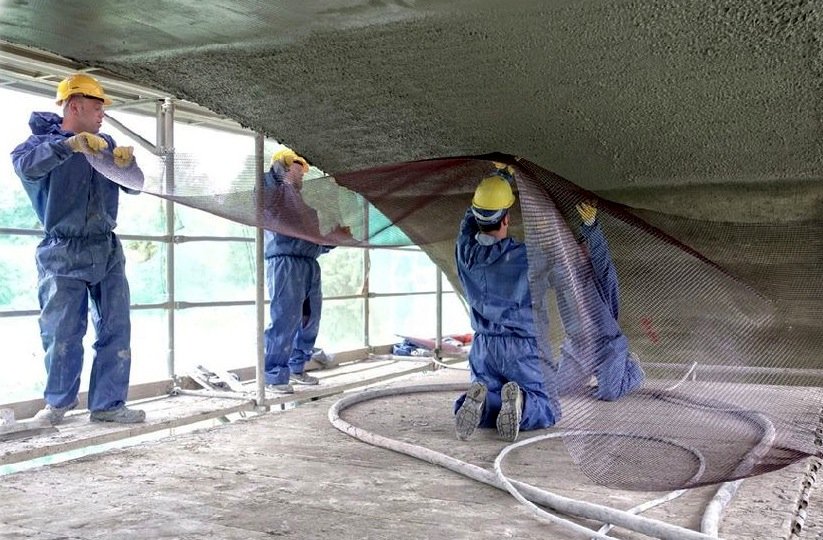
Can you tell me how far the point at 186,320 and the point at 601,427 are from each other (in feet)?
13.0

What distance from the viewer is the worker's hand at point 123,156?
283 centimetres

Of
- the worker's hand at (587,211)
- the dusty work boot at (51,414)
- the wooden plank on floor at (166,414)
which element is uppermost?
the worker's hand at (587,211)

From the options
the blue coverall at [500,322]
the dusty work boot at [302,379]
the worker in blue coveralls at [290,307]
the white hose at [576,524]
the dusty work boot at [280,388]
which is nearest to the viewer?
the white hose at [576,524]

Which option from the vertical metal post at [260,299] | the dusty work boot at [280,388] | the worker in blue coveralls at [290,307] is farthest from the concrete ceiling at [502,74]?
the dusty work boot at [280,388]

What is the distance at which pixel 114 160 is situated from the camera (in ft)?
9.50

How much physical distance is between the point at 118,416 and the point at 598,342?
2.44 meters

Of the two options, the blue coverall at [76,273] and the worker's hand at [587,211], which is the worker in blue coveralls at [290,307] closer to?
the blue coverall at [76,273]

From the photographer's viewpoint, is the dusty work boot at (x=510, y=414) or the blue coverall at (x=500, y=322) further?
the blue coverall at (x=500, y=322)

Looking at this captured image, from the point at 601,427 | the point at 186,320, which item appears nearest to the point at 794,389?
the point at 601,427

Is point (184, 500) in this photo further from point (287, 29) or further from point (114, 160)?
point (287, 29)

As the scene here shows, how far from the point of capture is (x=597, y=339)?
2.63 metres

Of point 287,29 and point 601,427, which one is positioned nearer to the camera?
point 287,29

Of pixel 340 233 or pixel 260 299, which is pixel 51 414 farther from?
pixel 340 233

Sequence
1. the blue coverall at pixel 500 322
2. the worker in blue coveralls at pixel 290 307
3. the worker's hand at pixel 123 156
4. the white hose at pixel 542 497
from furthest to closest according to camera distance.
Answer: the worker in blue coveralls at pixel 290 307 < the blue coverall at pixel 500 322 < the worker's hand at pixel 123 156 < the white hose at pixel 542 497
